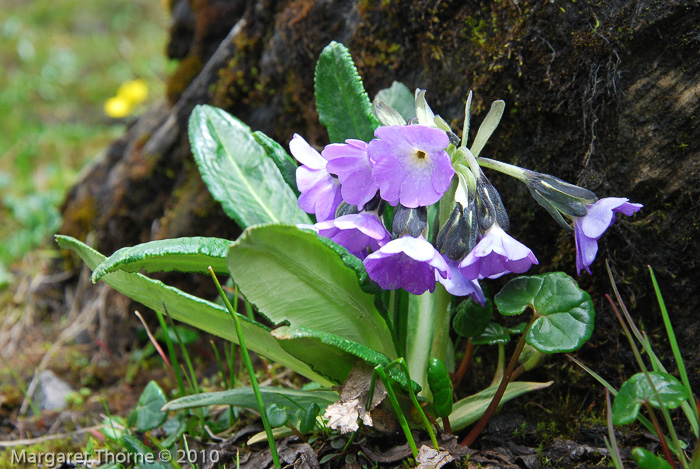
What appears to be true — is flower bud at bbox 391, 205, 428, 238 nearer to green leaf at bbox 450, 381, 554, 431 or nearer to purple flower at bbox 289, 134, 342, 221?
purple flower at bbox 289, 134, 342, 221

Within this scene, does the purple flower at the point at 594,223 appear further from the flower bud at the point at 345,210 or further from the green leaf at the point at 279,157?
the green leaf at the point at 279,157

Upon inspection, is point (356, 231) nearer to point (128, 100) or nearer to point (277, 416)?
point (277, 416)

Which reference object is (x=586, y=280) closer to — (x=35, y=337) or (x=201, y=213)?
(x=201, y=213)

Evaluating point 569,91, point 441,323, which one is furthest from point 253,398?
point 569,91

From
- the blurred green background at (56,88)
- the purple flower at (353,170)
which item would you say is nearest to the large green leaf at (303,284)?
the purple flower at (353,170)

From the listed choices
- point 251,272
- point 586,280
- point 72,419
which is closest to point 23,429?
point 72,419
